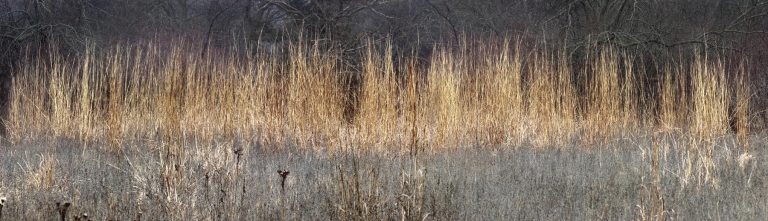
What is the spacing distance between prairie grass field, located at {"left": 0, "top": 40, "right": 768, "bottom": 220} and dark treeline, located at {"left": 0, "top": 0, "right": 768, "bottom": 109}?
2.49 meters

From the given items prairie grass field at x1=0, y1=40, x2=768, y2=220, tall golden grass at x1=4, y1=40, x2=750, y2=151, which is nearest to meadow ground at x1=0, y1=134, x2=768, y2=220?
prairie grass field at x1=0, y1=40, x2=768, y2=220

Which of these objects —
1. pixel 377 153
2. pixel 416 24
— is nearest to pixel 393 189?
pixel 377 153

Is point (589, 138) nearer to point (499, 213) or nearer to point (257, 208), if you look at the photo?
point (499, 213)

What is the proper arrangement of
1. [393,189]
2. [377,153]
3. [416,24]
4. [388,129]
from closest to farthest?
1. [393,189]
2. [377,153]
3. [388,129]
4. [416,24]

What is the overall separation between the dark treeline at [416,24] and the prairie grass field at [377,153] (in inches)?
98.0

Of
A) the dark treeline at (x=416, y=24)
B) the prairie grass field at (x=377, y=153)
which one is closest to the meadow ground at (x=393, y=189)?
the prairie grass field at (x=377, y=153)

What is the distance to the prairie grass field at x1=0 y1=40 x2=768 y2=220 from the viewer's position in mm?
3564

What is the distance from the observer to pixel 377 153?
5270 millimetres

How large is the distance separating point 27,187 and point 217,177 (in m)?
1.05

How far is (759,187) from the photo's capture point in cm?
418

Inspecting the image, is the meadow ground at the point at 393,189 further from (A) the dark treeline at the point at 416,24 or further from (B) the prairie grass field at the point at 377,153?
(A) the dark treeline at the point at 416,24

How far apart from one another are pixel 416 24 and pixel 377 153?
211 inches

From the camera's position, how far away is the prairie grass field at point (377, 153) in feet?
11.7

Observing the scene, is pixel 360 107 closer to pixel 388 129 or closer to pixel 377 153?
pixel 388 129
